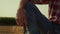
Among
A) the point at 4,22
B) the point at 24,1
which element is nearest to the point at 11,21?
the point at 4,22

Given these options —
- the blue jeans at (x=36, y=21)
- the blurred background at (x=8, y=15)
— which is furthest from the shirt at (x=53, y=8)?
the blurred background at (x=8, y=15)

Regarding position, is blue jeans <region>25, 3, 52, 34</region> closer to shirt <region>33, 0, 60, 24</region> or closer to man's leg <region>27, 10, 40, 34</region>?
man's leg <region>27, 10, 40, 34</region>

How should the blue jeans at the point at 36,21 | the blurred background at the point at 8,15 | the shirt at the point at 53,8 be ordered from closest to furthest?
the blue jeans at the point at 36,21 < the shirt at the point at 53,8 < the blurred background at the point at 8,15

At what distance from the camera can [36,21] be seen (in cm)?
93

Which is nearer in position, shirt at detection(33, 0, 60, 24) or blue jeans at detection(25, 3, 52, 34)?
blue jeans at detection(25, 3, 52, 34)

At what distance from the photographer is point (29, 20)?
→ 0.93 meters

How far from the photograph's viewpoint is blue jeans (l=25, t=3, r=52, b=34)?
35.8 inches

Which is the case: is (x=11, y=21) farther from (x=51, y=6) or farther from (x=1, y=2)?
(x=51, y=6)

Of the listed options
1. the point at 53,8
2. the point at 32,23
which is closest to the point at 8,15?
the point at 53,8

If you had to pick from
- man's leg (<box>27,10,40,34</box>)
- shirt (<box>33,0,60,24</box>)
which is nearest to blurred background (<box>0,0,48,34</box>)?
shirt (<box>33,0,60,24</box>)

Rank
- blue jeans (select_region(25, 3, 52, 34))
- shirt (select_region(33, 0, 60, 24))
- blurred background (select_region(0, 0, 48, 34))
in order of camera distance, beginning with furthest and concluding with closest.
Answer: blurred background (select_region(0, 0, 48, 34))
shirt (select_region(33, 0, 60, 24))
blue jeans (select_region(25, 3, 52, 34))

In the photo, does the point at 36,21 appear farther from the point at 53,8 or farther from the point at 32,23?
the point at 53,8

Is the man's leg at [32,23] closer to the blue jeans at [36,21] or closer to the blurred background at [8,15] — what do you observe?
the blue jeans at [36,21]

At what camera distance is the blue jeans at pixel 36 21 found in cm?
91
